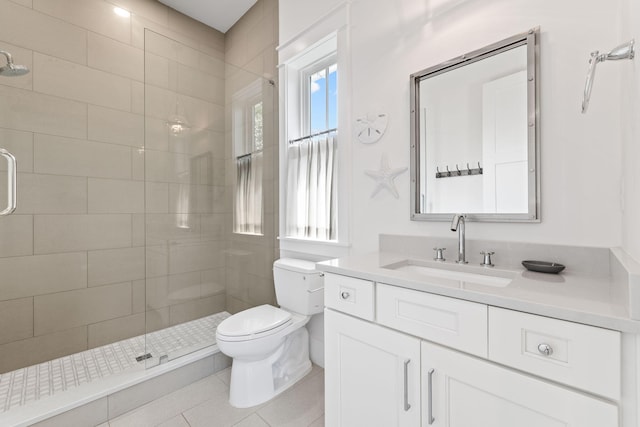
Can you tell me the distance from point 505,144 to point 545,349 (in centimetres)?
84

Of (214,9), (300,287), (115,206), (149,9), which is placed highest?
(214,9)

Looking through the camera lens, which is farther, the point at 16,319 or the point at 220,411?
the point at 16,319

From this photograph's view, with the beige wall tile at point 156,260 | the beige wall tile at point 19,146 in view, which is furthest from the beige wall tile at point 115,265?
the beige wall tile at point 19,146

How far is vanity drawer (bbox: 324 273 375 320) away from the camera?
1.06 metres

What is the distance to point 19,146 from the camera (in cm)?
184

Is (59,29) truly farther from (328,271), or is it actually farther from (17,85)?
(328,271)


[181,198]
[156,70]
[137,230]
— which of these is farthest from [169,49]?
[137,230]

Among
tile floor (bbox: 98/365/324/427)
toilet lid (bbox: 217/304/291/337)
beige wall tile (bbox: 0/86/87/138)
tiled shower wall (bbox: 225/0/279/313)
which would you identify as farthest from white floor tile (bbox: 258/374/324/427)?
beige wall tile (bbox: 0/86/87/138)

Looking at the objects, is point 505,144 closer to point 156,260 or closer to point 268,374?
point 268,374

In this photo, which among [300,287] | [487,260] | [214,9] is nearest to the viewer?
[487,260]

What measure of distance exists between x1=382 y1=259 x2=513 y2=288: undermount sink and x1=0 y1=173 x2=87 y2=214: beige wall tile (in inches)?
89.6

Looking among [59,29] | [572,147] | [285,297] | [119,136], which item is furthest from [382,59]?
[59,29]

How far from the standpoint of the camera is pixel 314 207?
202cm

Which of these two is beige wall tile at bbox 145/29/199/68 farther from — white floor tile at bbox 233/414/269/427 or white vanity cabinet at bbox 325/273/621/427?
white floor tile at bbox 233/414/269/427
